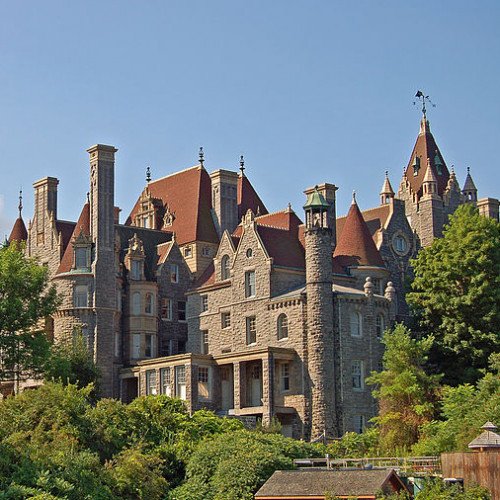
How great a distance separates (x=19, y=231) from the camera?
265 ft

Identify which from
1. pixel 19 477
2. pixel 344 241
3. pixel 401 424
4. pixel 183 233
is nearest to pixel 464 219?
pixel 344 241

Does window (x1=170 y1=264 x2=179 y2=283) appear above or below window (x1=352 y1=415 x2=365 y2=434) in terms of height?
above

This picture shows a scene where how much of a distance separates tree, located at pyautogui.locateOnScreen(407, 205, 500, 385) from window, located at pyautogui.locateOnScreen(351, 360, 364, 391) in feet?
14.1

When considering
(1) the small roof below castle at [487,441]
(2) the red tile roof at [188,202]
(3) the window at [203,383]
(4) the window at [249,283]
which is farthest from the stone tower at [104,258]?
(1) the small roof below castle at [487,441]

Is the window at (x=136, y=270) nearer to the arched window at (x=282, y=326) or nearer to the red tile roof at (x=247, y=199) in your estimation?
the red tile roof at (x=247, y=199)

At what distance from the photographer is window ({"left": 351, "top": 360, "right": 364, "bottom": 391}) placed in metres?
62.6

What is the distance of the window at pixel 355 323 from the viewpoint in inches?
2485

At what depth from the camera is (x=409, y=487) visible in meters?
40.7

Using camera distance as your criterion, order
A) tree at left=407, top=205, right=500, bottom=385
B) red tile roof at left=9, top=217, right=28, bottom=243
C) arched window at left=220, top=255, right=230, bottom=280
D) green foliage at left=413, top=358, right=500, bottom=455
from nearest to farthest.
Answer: green foliage at left=413, top=358, right=500, bottom=455, tree at left=407, top=205, right=500, bottom=385, arched window at left=220, top=255, right=230, bottom=280, red tile roof at left=9, top=217, right=28, bottom=243

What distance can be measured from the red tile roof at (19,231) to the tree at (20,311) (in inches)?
707

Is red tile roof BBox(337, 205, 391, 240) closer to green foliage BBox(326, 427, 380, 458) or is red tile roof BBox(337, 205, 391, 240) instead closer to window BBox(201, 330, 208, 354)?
window BBox(201, 330, 208, 354)


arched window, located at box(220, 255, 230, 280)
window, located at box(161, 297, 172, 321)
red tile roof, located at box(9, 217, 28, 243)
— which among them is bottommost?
window, located at box(161, 297, 172, 321)

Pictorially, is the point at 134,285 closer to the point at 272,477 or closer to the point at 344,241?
the point at 344,241

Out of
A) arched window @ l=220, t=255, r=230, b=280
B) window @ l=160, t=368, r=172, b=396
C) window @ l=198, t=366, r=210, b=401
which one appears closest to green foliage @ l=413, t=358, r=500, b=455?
window @ l=198, t=366, r=210, b=401
